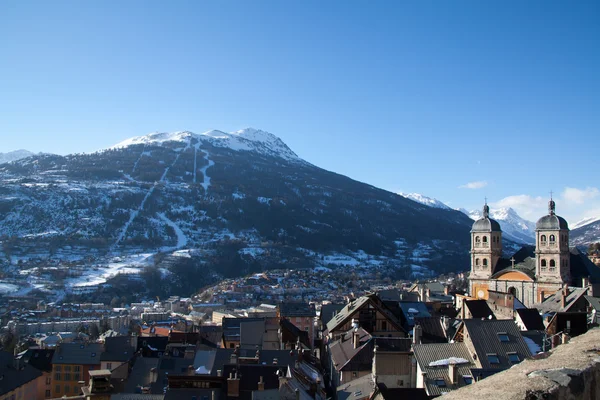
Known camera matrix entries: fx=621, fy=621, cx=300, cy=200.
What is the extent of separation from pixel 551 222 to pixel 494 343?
172 feet

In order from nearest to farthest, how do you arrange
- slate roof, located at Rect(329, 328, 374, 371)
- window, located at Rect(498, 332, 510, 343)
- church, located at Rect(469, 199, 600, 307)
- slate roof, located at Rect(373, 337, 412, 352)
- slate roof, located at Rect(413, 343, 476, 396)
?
1. slate roof, located at Rect(413, 343, 476, 396)
2. window, located at Rect(498, 332, 510, 343)
3. slate roof, located at Rect(373, 337, 412, 352)
4. slate roof, located at Rect(329, 328, 374, 371)
5. church, located at Rect(469, 199, 600, 307)

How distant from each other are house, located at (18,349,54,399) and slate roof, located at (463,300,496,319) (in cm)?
3878

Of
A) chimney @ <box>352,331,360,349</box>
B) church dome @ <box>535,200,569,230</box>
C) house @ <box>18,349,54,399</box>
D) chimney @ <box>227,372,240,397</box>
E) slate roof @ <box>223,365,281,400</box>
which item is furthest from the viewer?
church dome @ <box>535,200,569,230</box>

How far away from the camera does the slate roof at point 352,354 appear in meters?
43.0

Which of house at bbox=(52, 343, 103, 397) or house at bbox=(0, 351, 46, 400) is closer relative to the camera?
house at bbox=(0, 351, 46, 400)

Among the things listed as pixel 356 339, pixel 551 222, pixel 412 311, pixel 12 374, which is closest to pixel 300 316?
pixel 412 311

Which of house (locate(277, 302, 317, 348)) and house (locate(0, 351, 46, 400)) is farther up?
house (locate(277, 302, 317, 348))

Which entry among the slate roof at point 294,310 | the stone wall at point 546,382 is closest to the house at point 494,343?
the stone wall at point 546,382

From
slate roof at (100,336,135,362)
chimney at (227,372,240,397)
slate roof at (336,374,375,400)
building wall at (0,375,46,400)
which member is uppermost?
chimney at (227,372,240,397)

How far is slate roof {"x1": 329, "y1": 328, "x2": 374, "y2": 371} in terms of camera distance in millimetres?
43000

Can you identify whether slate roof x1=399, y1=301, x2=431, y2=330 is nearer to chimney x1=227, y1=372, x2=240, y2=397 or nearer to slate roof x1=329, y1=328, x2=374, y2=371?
slate roof x1=329, y1=328, x2=374, y2=371

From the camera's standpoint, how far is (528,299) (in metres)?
81.4

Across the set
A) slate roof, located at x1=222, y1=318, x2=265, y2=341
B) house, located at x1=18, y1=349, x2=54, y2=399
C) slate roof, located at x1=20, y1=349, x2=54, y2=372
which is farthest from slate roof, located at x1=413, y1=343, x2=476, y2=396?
slate roof, located at x1=20, y1=349, x2=54, y2=372

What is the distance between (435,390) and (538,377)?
2415 centimetres
